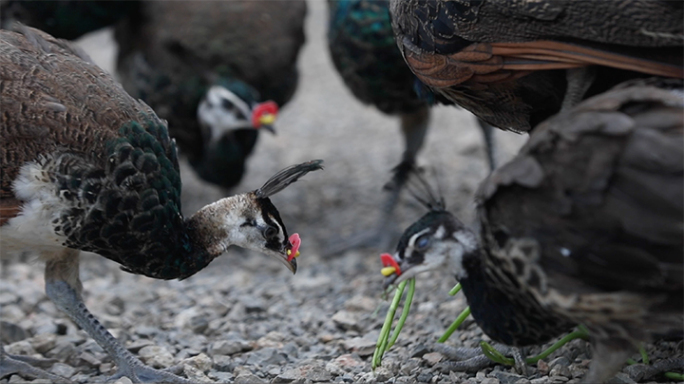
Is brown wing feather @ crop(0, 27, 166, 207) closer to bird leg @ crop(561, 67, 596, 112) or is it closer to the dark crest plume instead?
the dark crest plume

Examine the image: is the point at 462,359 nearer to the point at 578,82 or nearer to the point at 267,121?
the point at 578,82

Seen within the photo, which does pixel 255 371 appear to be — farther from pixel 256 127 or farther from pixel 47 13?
pixel 47 13

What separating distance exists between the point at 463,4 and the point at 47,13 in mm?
4178

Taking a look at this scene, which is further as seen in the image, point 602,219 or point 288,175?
point 288,175

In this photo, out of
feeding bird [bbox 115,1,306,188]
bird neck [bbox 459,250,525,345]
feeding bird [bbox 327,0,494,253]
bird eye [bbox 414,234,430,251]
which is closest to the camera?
bird neck [bbox 459,250,525,345]

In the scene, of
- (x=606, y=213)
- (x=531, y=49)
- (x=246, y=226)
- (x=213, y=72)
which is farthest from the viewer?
(x=213, y=72)

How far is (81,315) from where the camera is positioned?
3.77 meters

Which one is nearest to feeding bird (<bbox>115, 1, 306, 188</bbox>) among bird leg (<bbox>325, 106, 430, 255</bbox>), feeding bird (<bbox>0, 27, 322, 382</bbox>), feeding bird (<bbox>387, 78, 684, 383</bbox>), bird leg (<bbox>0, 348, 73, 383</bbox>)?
bird leg (<bbox>325, 106, 430, 255</bbox>)

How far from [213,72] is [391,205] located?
5.53 ft

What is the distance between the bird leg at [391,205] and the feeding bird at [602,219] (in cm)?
338

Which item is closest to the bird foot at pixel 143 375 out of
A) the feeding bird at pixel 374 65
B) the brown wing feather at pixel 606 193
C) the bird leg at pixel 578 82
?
the brown wing feather at pixel 606 193

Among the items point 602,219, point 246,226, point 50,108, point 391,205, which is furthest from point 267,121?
point 602,219

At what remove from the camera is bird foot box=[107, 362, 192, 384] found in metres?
3.66

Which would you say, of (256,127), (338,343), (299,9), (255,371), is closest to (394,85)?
(256,127)
